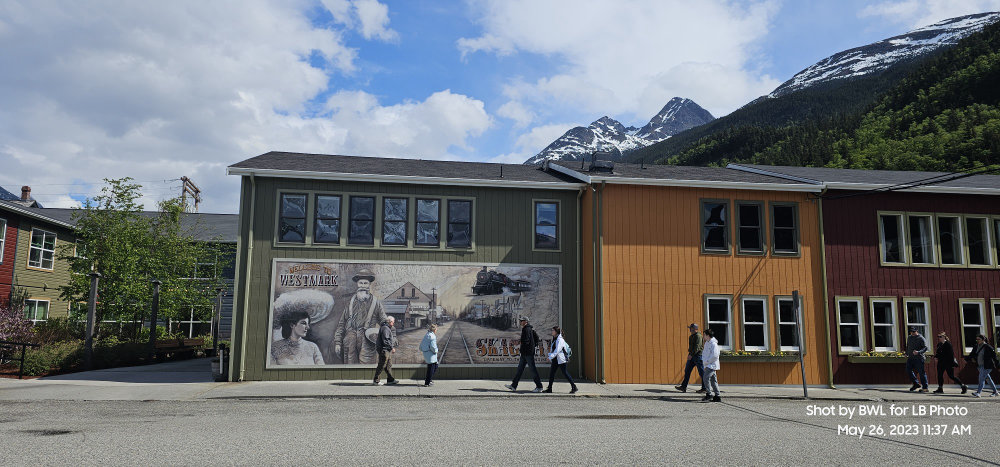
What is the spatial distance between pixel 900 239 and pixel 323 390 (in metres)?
16.7

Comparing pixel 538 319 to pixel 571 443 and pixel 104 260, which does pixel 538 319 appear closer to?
pixel 571 443

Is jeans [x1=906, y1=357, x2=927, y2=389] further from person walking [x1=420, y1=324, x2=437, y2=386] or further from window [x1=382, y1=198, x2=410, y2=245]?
window [x1=382, y1=198, x2=410, y2=245]

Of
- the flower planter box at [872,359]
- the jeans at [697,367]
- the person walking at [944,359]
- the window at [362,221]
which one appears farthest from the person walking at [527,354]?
the person walking at [944,359]

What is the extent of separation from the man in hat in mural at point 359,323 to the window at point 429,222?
5.80ft

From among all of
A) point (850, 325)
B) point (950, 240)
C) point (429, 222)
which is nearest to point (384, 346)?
point (429, 222)

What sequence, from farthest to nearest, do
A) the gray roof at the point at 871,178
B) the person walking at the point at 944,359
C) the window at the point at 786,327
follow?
1. the gray roof at the point at 871,178
2. the window at the point at 786,327
3. the person walking at the point at 944,359

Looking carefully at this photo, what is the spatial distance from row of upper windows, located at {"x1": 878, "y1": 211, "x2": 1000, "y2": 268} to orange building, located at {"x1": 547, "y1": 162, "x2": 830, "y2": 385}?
2.42m

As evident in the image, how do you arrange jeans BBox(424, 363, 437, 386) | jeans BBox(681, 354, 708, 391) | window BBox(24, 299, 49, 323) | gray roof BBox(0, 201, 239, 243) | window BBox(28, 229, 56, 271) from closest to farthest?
jeans BBox(681, 354, 708, 391) → jeans BBox(424, 363, 437, 386) → window BBox(24, 299, 49, 323) → window BBox(28, 229, 56, 271) → gray roof BBox(0, 201, 239, 243)

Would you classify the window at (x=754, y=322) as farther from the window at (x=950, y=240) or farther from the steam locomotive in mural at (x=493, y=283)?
the steam locomotive in mural at (x=493, y=283)

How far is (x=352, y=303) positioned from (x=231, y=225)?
71.7 ft

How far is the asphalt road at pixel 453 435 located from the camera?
731 centimetres

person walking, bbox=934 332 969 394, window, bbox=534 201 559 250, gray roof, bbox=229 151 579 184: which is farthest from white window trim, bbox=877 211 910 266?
window, bbox=534 201 559 250

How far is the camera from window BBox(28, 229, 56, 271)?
85.3ft

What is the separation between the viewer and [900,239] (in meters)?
18.6
